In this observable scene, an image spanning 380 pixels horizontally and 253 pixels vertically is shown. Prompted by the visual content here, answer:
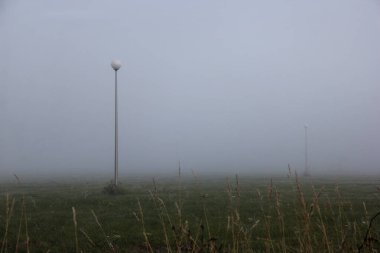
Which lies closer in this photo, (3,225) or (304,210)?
(304,210)

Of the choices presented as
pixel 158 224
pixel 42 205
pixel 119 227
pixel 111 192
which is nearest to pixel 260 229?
pixel 158 224

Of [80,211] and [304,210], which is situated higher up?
[304,210]

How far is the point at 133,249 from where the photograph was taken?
9078 mm

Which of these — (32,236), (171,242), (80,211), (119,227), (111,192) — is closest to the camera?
(171,242)

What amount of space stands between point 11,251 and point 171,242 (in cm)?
337

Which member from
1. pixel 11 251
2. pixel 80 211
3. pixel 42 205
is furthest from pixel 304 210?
pixel 42 205

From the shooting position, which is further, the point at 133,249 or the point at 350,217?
the point at 350,217

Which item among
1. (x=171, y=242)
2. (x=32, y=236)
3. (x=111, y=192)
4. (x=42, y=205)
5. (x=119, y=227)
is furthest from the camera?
(x=111, y=192)

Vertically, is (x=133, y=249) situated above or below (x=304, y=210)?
below

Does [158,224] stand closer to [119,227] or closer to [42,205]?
[119,227]

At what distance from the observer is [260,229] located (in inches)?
446

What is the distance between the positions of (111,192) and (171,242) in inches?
530

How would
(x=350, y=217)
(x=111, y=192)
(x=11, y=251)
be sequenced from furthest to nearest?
(x=111, y=192)
(x=350, y=217)
(x=11, y=251)

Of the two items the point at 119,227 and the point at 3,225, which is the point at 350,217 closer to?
the point at 119,227
